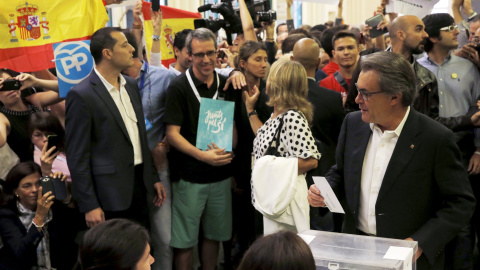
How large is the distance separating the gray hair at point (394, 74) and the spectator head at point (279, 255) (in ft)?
3.76

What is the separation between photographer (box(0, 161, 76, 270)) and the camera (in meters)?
4.16

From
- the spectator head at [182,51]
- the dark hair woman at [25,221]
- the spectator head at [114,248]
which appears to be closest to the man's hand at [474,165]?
the spectator head at [182,51]

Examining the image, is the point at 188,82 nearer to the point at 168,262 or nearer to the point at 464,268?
the point at 168,262

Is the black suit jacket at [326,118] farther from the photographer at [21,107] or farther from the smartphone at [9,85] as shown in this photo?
the smartphone at [9,85]

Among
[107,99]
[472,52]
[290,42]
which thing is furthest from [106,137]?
[472,52]

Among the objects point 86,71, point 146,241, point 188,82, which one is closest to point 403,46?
point 188,82

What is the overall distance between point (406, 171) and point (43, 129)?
2.78 m

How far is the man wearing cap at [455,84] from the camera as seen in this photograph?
186 inches

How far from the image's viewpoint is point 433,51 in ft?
16.8

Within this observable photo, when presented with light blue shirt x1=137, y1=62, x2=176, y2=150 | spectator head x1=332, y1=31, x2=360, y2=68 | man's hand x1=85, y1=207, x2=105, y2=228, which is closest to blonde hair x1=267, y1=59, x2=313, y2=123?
light blue shirt x1=137, y1=62, x2=176, y2=150

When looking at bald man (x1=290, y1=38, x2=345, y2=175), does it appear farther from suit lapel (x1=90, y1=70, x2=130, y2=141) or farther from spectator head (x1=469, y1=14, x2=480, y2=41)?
spectator head (x1=469, y1=14, x2=480, y2=41)

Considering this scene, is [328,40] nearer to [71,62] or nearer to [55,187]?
[71,62]

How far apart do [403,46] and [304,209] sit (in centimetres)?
177

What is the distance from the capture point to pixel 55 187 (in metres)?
4.24
